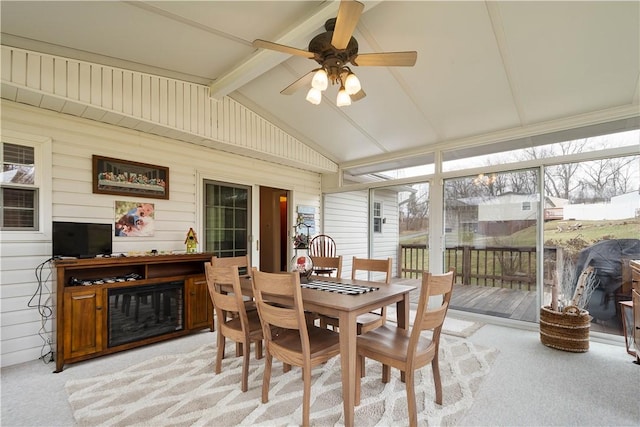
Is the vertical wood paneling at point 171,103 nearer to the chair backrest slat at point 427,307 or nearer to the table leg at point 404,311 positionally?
the table leg at point 404,311

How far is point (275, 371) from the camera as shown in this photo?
2791 mm

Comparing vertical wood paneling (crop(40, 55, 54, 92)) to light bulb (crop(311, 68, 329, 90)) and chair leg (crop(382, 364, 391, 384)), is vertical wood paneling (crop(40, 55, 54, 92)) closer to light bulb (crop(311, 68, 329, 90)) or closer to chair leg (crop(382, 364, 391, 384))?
light bulb (crop(311, 68, 329, 90))

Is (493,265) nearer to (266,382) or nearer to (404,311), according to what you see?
(404,311)

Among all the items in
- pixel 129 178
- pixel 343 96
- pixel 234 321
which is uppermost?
pixel 343 96

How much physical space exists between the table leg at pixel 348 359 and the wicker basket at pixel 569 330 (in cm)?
272

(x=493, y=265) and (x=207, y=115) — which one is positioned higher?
(x=207, y=115)

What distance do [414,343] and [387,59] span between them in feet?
6.86

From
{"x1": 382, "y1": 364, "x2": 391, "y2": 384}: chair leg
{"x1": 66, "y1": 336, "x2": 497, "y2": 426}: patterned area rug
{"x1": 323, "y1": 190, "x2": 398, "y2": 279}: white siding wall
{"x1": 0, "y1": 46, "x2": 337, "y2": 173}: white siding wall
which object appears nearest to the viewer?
{"x1": 66, "y1": 336, "x2": 497, "y2": 426}: patterned area rug

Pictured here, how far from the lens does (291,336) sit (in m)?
2.41

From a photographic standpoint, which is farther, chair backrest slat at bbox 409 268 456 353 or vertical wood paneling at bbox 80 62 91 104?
vertical wood paneling at bbox 80 62 91 104

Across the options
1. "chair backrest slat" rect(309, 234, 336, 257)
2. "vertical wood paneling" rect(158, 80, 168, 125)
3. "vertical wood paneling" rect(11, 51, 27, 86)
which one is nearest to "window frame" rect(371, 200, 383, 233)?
"chair backrest slat" rect(309, 234, 336, 257)

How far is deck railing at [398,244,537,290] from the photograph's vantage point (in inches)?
163

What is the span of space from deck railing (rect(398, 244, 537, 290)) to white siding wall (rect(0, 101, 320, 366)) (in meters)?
3.82

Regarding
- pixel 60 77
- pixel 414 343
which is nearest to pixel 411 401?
pixel 414 343
